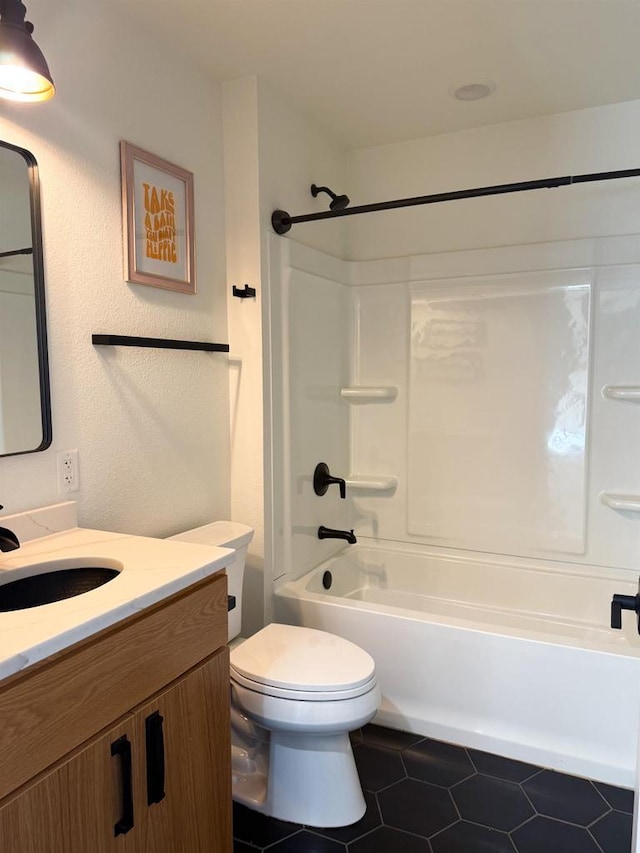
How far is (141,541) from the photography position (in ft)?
5.03

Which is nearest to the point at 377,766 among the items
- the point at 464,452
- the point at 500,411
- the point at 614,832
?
the point at 614,832

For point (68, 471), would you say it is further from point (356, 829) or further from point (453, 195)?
point (453, 195)

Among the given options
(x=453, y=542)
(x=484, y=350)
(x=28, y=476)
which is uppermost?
(x=484, y=350)

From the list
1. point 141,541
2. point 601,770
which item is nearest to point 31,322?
point 141,541

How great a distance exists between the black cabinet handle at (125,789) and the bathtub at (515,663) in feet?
3.92

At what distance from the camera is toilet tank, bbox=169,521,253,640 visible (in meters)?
1.95

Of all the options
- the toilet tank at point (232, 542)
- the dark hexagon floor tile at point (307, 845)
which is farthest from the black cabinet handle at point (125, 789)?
the toilet tank at point (232, 542)

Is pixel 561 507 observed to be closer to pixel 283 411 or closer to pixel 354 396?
pixel 354 396

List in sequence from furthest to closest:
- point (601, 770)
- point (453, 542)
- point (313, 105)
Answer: point (453, 542) < point (313, 105) < point (601, 770)

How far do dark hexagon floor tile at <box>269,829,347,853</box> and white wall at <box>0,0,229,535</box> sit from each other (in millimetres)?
979

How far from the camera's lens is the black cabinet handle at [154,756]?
3.87 ft

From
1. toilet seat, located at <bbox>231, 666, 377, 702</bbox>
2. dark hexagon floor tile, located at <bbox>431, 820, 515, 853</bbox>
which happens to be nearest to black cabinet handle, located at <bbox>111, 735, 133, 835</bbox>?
toilet seat, located at <bbox>231, 666, 377, 702</bbox>

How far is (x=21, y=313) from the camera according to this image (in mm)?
1516

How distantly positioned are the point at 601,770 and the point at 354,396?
5.83ft
